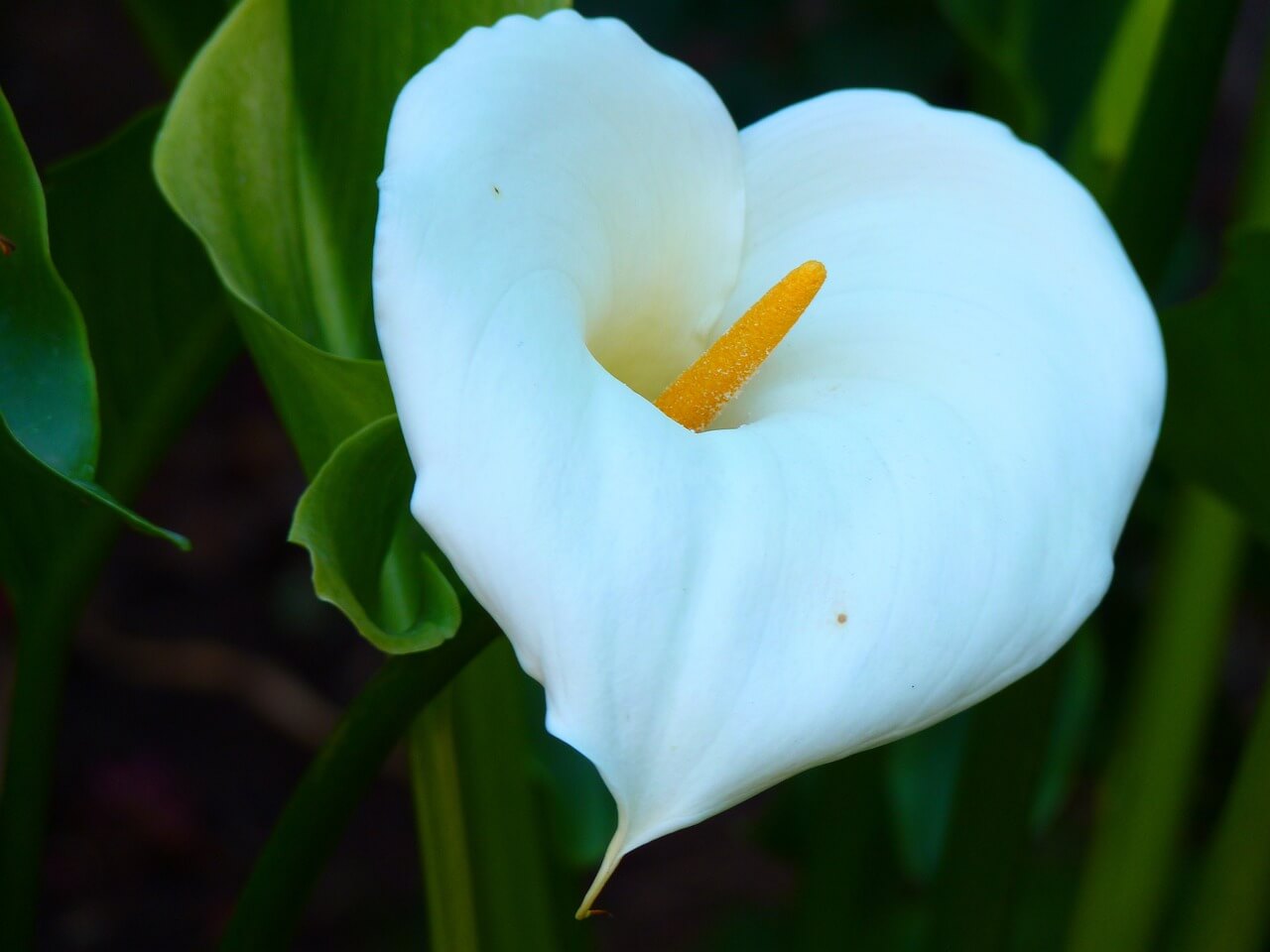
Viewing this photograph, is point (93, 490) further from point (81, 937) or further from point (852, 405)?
point (81, 937)

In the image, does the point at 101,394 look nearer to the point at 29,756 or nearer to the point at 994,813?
the point at 29,756

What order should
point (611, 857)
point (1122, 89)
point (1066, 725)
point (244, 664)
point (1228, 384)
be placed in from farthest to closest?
1. point (244, 664)
2. point (1066, 725)
3. point (1122, 89)
4. point (1228, 384)
5. point (611, 857)

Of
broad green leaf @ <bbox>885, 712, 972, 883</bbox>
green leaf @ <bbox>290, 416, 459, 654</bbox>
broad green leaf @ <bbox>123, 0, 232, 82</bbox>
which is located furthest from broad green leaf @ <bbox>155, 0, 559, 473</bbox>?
broad green leaf @ <bbox>885, 712, 972, 883</bbox>

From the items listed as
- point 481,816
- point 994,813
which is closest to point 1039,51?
point 994,813

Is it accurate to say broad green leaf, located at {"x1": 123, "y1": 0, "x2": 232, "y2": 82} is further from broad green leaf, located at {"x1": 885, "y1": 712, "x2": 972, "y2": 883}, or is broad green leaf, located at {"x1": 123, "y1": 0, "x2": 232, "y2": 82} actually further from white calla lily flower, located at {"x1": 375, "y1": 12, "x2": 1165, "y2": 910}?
broad green leaf, located at {"x1": 885, "y1": 712, "x2": 972, "y2": 883}

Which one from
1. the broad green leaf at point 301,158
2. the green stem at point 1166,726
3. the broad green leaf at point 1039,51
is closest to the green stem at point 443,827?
the broad green leaf at point 301,158

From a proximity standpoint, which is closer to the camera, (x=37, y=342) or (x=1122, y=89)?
(x=37, y=342)

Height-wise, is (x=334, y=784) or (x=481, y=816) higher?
(x=334, y=784)
